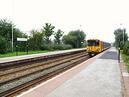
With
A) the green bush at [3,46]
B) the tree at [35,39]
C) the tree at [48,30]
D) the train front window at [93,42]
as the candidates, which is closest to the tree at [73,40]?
the tree at [48,30]

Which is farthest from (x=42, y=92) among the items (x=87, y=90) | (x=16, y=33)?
(x=16, y=33)

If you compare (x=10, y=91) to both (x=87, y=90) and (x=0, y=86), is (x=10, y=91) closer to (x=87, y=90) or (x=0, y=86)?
(x=0, y=86)

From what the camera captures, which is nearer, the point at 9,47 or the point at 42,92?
the point at 42,92

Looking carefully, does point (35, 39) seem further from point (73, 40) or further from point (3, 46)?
point (73, 40)

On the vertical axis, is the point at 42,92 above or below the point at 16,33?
below

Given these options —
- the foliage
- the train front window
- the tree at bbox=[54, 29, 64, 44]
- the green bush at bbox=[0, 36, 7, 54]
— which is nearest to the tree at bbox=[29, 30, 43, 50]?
the foliage

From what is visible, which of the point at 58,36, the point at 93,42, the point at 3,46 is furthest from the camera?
the point at 58,36

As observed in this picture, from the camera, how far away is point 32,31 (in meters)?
62.6

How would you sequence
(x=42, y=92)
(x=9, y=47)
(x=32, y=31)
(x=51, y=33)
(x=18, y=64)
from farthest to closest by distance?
(x=51, y=33)
(x=32, y=31)
(x=9, y=47)
(x=18, y=64)
(x=42, y=92)

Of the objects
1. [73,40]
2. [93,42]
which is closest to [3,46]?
[93,42]

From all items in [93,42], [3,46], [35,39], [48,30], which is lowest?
[3,46]

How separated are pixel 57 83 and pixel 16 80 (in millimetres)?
3815

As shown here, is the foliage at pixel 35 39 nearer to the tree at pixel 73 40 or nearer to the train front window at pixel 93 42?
the train front window at pixel 93 42

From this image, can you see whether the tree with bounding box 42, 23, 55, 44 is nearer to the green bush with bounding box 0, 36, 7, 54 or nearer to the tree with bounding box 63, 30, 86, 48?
the tree with bounding box 63, 30, 86, 48
